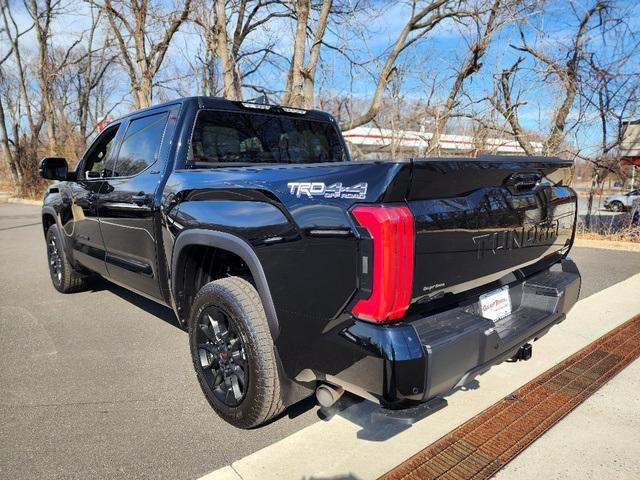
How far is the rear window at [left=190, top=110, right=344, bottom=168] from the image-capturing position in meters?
3.38

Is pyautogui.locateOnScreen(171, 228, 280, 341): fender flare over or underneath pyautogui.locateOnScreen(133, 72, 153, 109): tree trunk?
underneath

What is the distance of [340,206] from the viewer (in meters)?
1.97

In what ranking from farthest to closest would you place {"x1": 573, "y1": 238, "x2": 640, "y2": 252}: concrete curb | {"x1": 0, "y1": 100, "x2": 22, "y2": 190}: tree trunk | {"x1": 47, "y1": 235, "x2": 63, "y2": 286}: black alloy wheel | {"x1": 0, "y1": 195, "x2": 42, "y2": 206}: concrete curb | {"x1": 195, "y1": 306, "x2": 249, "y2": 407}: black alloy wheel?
{"x1": 0, "y1": 100, "x2": 22, "y2": 190}: tree trunk → {"x1": 0, "y1": 195, "x2": 42, "y2": 206}: concrete curb → {"x1": 573, "y1": 238, "x2": 640, "y2": 252}: concrete curb → {"x1": 47, "y1": 235, "x2": 63, "y2": 286}: black alloy wheel → {"x1": 195, "y1": 306, "x2": 249, "y2": 407}: black alloy wheel

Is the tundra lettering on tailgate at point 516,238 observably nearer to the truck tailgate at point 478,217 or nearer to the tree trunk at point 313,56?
the truck tailgate at point 478,217

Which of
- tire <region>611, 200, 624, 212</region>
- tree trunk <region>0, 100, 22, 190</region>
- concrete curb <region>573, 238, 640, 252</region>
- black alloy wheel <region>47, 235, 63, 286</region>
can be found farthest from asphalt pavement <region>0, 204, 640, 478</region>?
tree trunk <region>0, 100, 22, 190</region>

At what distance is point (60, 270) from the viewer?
550 cm

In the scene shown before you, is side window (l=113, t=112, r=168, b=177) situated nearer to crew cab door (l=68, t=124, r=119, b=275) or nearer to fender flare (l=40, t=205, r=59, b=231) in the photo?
crew cab door (l=68, t=124, r=119, b=275)

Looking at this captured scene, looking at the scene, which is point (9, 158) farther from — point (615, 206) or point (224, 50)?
point (615, 206)

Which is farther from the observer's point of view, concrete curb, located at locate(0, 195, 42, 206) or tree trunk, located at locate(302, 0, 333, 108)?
concrete curb, located at locate(0, 195, 42, 206)

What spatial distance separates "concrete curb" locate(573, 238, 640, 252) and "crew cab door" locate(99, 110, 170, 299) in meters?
8.41

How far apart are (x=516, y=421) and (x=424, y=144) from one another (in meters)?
9.37

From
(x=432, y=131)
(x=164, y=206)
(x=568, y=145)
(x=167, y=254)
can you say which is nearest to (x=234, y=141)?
(x=164, y=206)

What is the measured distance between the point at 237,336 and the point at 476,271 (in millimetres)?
1324

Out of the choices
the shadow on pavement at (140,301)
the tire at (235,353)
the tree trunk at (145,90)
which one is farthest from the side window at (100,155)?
the tree trunk at (145,90)
